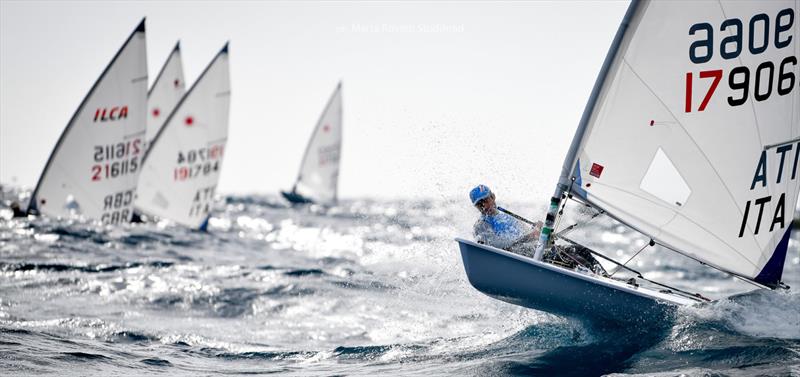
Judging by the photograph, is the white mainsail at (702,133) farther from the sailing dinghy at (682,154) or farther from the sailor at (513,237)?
the sailor at (513,237)

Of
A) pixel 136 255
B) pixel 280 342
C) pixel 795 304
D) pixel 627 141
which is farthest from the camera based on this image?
pixel 136 255

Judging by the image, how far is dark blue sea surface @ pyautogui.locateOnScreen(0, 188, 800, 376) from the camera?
6.32 metres

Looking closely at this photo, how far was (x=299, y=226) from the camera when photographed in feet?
95.2

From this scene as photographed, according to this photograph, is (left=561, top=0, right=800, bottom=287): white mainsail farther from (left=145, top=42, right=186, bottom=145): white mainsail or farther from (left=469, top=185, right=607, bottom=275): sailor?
(left=145, top=42, right=186, bottom=145): white mainsail

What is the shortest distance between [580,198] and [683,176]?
83 centimetres

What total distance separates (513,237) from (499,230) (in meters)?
0.13

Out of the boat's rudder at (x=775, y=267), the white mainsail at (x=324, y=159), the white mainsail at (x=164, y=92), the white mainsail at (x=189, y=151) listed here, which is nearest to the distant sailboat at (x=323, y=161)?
the white mainsail at (x=324, y=159)

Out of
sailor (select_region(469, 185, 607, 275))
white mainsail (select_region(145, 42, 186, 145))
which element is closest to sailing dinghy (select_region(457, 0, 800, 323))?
sailor (select_region(469, 185, 607, 275))

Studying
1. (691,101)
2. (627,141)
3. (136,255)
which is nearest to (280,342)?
(627,141)

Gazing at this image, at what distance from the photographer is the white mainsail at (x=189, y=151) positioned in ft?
64.0

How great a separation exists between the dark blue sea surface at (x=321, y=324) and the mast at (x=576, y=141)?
2.61ft

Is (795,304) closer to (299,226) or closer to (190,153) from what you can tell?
(190,153)

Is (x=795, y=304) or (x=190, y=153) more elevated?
(x=190, y=153)

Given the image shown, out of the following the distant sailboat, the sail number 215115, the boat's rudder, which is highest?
the distant sailboat
